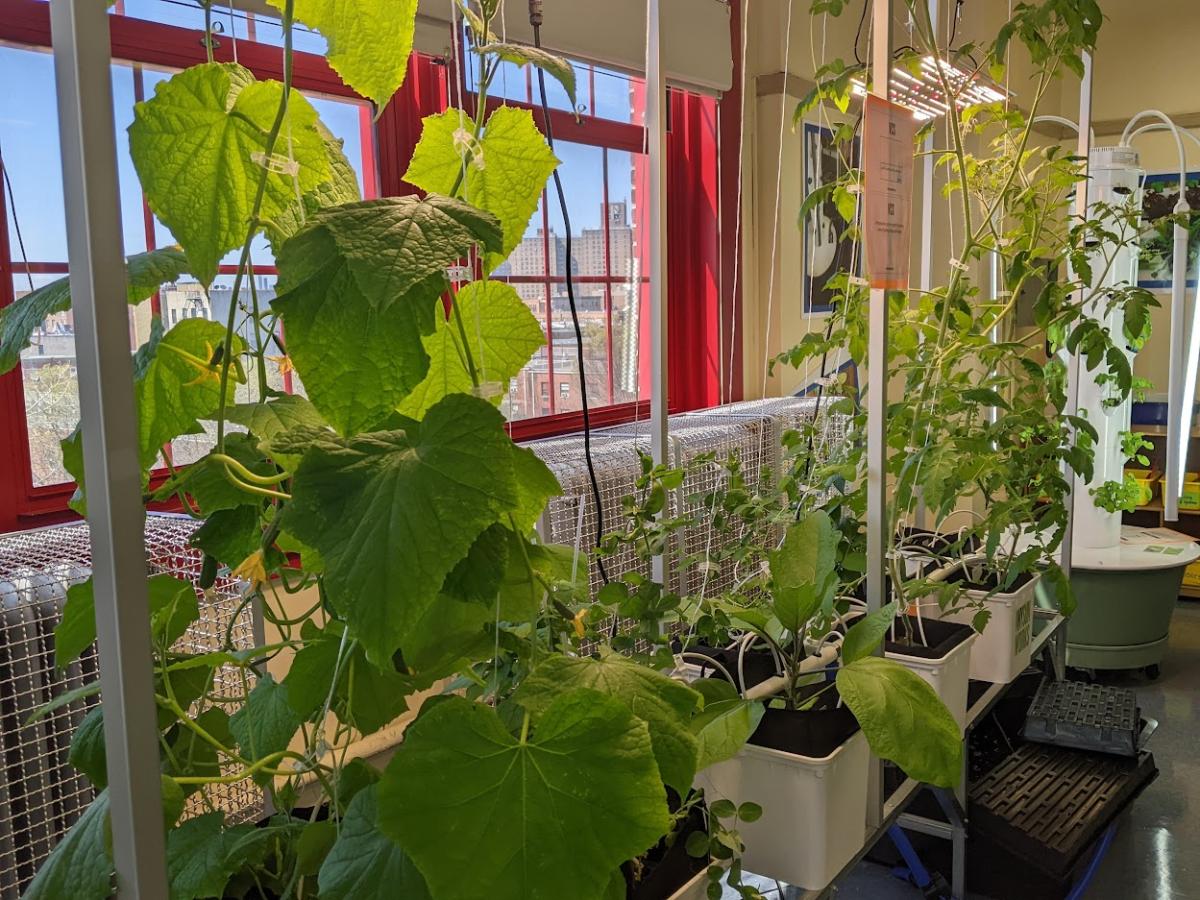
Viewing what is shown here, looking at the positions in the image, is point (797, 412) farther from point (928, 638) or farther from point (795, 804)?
point (795, 804)

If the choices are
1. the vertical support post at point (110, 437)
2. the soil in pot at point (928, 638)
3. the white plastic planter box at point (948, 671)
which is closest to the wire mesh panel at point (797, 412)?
the soil in pot at point (928, 638)

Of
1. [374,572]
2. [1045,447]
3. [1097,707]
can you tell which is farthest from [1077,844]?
[374,572]

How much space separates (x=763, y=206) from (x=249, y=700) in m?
3.16

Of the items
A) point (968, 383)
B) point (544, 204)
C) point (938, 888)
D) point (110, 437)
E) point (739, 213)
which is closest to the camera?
point (110, 437)

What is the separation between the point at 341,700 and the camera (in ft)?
2.58

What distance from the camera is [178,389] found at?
0.75 meters

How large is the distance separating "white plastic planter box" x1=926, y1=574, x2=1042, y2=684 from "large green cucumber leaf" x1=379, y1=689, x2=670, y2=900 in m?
1.38

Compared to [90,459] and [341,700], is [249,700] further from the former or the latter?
[90,459]

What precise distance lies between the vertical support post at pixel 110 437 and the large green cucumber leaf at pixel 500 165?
11.3 inches

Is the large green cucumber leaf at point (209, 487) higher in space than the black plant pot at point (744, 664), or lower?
higher

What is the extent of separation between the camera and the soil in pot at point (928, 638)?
1.47m

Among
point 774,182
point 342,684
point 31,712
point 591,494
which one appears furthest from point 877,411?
point 774,182

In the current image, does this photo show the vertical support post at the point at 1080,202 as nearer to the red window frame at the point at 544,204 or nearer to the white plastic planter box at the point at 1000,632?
the white plastic planter box at the point at 1000,632

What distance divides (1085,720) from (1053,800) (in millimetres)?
331
